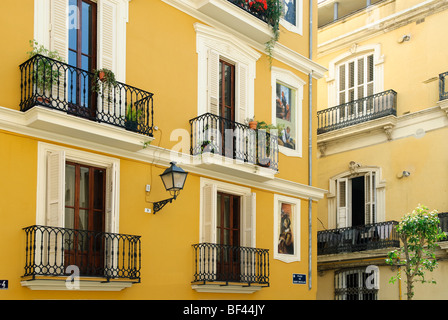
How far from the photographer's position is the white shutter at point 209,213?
1359 cm

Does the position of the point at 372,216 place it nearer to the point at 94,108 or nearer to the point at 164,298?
the point at 164,298

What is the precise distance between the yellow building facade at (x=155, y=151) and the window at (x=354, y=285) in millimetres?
4433

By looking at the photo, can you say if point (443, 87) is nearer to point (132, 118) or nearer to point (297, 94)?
point (297, 94)

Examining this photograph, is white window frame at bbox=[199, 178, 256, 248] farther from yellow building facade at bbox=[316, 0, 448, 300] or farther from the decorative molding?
the decorative molding

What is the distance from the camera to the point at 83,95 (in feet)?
37.8

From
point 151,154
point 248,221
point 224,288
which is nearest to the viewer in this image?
point 151,154

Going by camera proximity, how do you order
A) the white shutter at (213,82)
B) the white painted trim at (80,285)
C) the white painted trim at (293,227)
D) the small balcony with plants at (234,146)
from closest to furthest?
the white painted trim at (80,285)
the small balcony with plants at (234,146)
the white shutter at (213,82)
the white painted trim at (293,227)

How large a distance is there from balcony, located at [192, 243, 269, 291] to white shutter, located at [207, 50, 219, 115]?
9.84 feet

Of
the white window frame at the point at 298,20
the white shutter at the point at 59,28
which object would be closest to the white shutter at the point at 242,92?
the white window frame at the point at 298,20

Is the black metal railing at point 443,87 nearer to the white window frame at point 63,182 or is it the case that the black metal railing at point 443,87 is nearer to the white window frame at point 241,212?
the white window frame at point 241,212

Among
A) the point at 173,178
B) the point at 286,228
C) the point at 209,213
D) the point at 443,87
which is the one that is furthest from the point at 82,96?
the point at 443,87

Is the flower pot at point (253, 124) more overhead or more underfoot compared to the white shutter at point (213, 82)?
more underfoot

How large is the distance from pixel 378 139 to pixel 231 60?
305 inches

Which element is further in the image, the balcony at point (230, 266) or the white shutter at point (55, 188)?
the balcony at point (230, 266)
